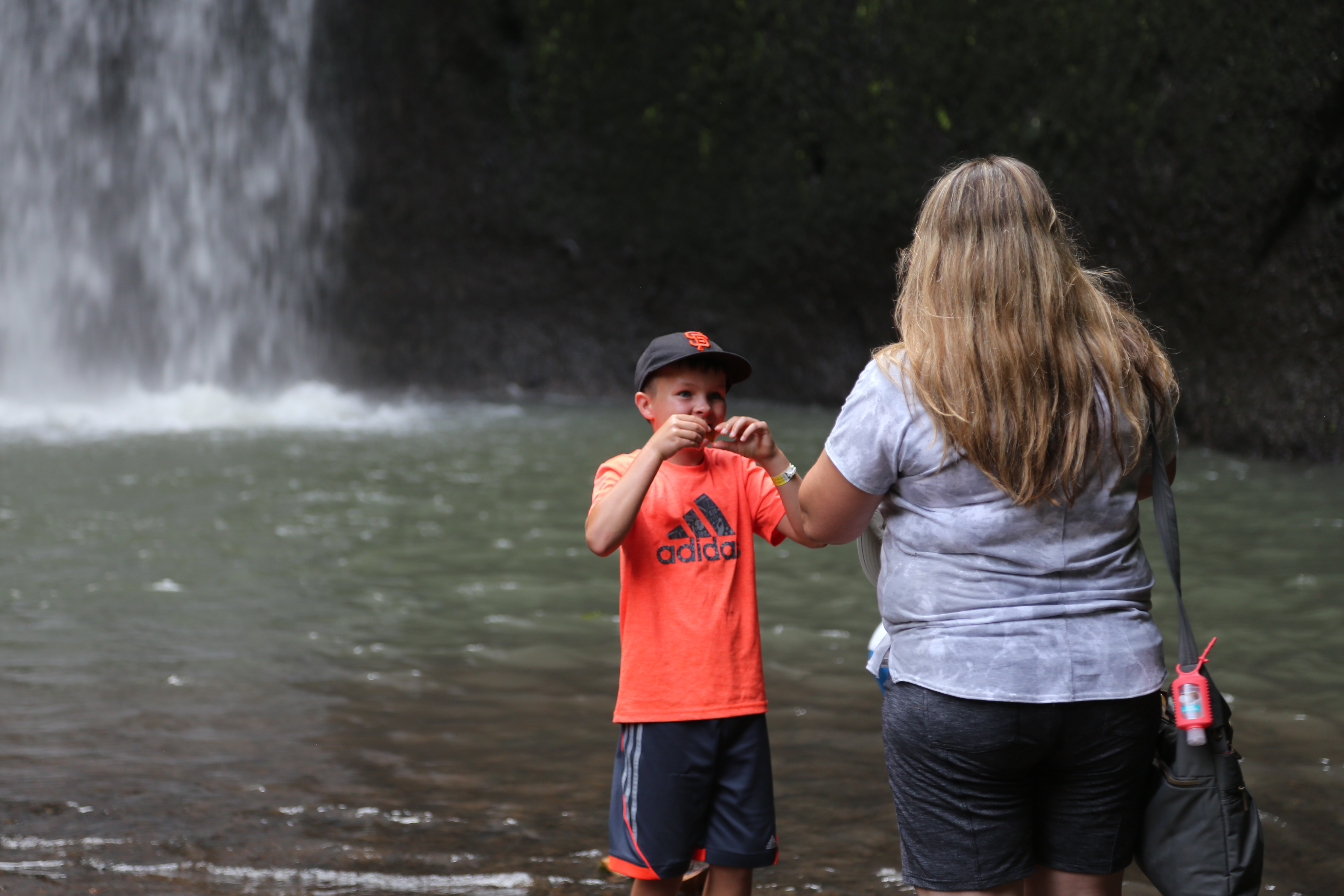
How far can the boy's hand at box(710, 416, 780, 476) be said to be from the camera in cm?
211

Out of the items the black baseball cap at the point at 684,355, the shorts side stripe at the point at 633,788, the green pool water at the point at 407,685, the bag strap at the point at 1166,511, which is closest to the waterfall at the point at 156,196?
the green pool water at the point at 407,685

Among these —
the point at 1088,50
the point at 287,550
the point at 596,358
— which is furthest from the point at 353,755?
the point at 596,358

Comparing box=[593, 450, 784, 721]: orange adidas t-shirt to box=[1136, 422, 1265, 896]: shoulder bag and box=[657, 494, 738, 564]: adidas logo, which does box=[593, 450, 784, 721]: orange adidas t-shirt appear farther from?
box=[1136, 422, 1265, 896]: shoulder bag

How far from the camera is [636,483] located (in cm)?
210

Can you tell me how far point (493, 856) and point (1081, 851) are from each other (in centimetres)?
156

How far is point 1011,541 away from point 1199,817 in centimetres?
49

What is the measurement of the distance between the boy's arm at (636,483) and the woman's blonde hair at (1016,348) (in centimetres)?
39

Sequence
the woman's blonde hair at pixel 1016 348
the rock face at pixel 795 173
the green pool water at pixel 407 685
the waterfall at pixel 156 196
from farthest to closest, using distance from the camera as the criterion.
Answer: the waterfall at pixel 156 196
the rock face at pixel 795 173
the green pool water at pixel 407 685
the woman's blonde hair at pixel 1016 348

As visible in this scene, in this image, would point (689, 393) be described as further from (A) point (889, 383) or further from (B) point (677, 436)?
(A) point (889, 383)

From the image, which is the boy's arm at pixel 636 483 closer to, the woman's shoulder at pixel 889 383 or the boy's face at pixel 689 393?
the boy's face at pixel 689 393

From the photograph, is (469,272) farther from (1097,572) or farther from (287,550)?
(1097,572)

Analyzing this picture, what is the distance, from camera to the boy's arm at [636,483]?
6.77ft

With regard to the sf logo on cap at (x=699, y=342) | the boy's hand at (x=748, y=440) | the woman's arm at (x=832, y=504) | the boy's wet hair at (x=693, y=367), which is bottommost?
the woman's arm at (x=832, y=504)

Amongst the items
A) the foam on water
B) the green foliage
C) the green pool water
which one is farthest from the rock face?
the green pool water
